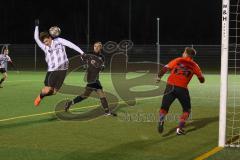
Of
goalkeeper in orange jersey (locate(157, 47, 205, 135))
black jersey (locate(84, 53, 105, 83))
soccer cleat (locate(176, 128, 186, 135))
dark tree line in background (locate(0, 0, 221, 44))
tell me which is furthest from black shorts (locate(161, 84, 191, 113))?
dark tree line in background (locate(0, 0, 221, 44))

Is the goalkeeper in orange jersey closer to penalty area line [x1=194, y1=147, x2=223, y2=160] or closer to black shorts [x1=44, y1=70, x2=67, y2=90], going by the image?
penalty area line [x1=194, y1=147, x2=223, y2=160]

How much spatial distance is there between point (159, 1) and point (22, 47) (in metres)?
27.7

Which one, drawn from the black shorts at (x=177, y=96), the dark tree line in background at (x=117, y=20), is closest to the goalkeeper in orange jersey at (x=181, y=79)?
the black shorts at (x=177, y=96)

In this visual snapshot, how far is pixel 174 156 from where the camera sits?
8367mm

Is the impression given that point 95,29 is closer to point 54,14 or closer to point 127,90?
point 54,14

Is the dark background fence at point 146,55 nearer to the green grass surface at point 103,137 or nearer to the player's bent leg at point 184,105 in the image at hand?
the green grass surface at point 103,137

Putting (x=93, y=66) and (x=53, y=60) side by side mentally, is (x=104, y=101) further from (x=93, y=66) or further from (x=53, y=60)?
(x=53, y=60)

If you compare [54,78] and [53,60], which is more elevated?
[53,60]

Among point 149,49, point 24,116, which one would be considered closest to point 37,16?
point 149,49

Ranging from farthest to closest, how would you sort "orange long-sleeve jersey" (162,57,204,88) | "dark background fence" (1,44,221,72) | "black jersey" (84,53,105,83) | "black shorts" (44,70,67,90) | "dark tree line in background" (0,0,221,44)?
"dark tree line in background" (0,0,221,44) → "dark background fence" (1,44,221,72) → "black shorts" (44,70,67,90) → "black jersey" (84,53,105,83) → "orange long-sleeve jersey" (162,57,204,88)

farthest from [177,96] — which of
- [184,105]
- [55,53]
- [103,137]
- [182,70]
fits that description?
[55,53]

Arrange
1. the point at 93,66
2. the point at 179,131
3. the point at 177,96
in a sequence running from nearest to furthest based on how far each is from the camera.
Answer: the point at 179,131 < the point at 177,96 < the point at 93,66

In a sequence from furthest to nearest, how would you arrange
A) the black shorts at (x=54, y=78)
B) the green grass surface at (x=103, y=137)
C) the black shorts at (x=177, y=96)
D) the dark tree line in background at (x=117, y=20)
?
the dark tree line in background at (x=117, y=20) < the black shorts at (x=54, y=78) < the black shorts at (x=177, y=96) < the green grass surface at (x=103, y=137)

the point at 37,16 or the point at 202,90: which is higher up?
the point at 37,16
